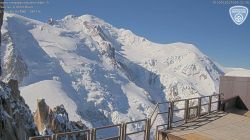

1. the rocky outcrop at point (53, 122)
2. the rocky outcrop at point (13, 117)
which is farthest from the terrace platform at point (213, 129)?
the rocky outcrop at point (53, 122)

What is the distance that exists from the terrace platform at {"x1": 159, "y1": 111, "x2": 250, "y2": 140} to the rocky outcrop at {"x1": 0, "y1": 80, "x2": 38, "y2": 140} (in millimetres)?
22968

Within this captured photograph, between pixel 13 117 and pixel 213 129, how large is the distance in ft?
137

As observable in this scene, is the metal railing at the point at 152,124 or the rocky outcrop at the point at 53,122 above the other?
the metal railing at the point at 152,124

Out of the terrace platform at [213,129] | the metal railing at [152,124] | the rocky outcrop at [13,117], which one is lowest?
the rocky outcrop at [13,117]

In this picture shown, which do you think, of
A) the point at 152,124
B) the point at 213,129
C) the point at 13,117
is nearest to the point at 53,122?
the point at 13,117

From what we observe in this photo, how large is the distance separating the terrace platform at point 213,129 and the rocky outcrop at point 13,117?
75.4 feet

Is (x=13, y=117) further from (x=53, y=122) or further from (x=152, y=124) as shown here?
(x=152, y=124)

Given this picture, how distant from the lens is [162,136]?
14523 millimetres

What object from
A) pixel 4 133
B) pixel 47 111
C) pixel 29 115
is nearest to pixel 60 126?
pixel 47 111

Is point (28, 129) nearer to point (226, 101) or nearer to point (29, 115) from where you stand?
point (29, 115)

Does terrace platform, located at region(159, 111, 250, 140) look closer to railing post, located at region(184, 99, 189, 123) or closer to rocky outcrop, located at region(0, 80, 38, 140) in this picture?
railing post, located at region(184, 99, 189, 123)

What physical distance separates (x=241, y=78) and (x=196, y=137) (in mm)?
9144

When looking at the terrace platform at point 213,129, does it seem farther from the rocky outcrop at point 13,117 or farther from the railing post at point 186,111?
the rocky outcrop at point 13,117

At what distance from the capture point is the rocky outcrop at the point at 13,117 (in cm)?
4025
